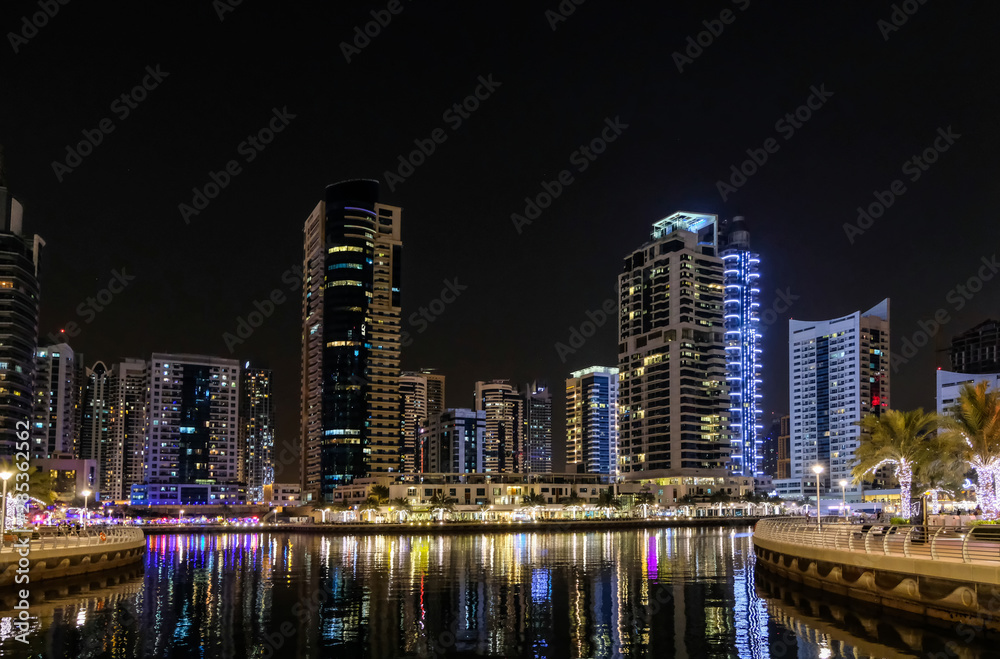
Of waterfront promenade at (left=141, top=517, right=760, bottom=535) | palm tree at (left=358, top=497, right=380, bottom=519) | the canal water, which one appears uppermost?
the canal water

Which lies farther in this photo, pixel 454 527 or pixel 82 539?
pixel 454 527

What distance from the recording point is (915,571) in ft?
115

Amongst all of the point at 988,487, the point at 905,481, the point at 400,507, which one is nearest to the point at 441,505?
the point at 400,507

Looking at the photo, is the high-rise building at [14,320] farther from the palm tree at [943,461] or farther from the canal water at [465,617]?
the palm tree at [943,461]

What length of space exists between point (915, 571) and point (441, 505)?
154127mm

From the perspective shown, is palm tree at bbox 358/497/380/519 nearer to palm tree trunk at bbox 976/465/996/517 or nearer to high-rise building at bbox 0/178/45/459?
high-rise building at bbox 0/178/45/459

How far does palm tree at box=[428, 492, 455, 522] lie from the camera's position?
604 ft

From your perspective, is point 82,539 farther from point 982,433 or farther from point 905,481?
point 982,433

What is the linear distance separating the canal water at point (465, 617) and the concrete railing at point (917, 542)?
8.81 feet

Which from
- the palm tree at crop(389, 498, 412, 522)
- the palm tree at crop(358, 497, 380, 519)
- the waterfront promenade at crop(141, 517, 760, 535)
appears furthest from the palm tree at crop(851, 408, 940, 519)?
the palm tree at crop(358, 497, 380, 519)

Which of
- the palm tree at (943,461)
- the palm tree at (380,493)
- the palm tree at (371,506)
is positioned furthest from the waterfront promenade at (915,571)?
the palm tree at (380,493)

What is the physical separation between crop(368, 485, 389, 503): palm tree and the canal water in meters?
125

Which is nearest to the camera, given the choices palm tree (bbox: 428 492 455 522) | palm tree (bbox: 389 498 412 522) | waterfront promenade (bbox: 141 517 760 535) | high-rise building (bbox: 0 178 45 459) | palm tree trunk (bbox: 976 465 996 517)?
palm tree trunk (bbox: 976 465 996 517)

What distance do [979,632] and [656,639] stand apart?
1106 centimetres
